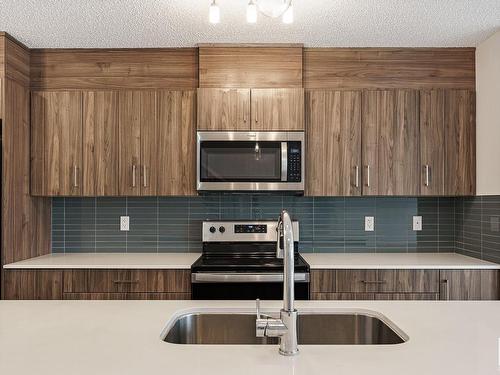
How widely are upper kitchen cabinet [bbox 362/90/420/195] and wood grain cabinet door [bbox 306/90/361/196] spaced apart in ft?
0.23

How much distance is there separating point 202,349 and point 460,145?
2.60 m

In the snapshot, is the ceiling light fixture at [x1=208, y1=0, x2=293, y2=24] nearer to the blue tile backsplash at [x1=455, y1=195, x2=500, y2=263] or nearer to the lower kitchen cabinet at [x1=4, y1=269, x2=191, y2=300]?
the lower kitchen cabinet at [x1=4, y1=269, x2=191, y2=300]

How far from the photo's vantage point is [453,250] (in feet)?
11.3

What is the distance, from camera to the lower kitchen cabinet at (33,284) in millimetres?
2832

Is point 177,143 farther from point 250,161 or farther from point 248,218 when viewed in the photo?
point 248,218

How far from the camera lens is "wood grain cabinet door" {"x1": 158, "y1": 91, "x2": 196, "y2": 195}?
315cm

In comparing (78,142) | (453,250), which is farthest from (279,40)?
(453,250)

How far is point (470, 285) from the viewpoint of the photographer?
2832 mm

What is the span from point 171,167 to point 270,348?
2089 mm

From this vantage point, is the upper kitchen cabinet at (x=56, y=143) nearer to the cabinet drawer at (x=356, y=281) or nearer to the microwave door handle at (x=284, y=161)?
the microwave door handle at (x=284, y=161)

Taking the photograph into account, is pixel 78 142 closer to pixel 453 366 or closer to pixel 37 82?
pixel 37 82

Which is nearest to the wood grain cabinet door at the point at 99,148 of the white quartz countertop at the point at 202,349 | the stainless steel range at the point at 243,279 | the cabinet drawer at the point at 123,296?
the cabinet drawer at the point at 123,296

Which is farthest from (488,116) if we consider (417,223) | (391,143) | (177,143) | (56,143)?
(56,143)

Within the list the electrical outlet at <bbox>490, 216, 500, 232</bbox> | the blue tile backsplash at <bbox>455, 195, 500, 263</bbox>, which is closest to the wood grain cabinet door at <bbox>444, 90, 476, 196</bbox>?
the blue tile backsplash at <bbox>455, 195, 500, 263</bbox>
